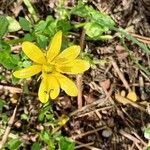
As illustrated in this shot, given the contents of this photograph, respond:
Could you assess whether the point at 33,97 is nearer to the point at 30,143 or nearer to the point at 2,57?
the point at 30,143

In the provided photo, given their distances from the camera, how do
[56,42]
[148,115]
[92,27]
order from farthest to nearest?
[148,115], [92,27], [56,42]

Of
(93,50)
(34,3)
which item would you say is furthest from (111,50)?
(34,3)

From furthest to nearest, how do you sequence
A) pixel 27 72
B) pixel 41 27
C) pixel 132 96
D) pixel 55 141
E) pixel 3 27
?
1. pixel 132 96
2. pixel 55 141
3. pixel 41 27
4. pixel 3 27
5. pixel 27 72

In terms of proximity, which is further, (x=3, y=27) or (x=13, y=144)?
(x=13, y=144)

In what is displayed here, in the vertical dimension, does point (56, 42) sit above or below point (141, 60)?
above

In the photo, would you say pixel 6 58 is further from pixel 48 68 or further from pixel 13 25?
pixel 13 25

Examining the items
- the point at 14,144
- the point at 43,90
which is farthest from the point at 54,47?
the point at 14,144

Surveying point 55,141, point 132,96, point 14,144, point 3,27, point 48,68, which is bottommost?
point 132,96
